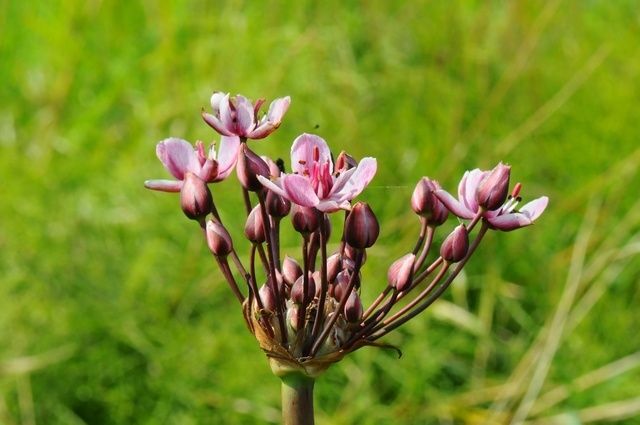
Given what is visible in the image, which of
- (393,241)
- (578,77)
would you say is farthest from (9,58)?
(578,77)

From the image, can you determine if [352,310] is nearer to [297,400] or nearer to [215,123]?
[297,400]

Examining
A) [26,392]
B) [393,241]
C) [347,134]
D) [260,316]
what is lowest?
[26,392]

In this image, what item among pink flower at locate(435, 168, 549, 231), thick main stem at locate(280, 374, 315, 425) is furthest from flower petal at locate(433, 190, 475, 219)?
thick main stem at locate(280, 374, 315, 425)

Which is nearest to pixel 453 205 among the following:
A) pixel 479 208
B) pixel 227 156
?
pixel 479 208

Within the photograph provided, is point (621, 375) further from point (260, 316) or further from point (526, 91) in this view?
point (260, 316)

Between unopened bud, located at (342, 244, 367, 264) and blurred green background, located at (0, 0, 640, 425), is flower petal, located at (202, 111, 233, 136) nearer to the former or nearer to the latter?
unopened bud, located at (342, 244, 367, 264)

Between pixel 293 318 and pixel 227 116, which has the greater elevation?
pixel 227 116
